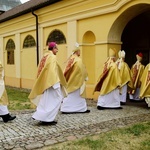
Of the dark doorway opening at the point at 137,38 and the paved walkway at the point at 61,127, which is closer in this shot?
the paved walkway at the point at 61,127

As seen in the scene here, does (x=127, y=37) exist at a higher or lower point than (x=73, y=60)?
higher

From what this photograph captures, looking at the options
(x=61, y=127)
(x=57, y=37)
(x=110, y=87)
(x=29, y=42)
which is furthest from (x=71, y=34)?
(x=61, y=127)

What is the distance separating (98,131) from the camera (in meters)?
6.02

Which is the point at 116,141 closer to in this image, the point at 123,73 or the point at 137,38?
the point at 123,73

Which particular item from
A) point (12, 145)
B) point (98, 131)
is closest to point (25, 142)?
point (12, 145)

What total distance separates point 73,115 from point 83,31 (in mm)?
4691

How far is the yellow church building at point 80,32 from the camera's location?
10.1 meters

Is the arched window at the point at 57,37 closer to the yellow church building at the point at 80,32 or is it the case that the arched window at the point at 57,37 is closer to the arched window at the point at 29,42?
the yellow church building at the point at 80,32

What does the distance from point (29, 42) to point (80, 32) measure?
529cm

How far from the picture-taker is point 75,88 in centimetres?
803

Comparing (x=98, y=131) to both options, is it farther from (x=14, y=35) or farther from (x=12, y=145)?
(x=14, y=35)

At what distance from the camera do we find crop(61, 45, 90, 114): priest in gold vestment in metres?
8.05

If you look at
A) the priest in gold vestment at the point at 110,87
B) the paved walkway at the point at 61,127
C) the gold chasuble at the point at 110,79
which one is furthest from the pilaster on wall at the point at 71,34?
the paved walkway at the point at 61,127

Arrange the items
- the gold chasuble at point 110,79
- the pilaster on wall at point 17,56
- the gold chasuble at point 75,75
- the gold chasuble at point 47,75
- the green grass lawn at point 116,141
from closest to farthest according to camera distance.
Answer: the green grass lawn at point 116,141, the gold chasuble at point 47,75, the gold chasuble at point 75,75, the gold chasuble at point 110,79, the pilaster on wall at point 17,56
